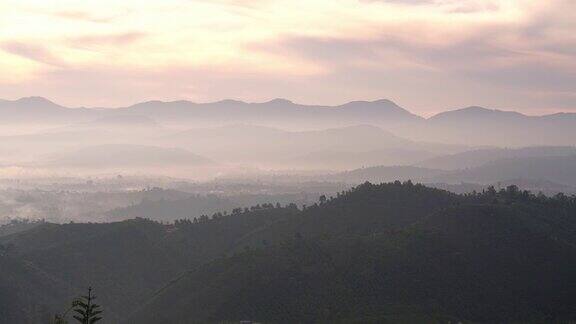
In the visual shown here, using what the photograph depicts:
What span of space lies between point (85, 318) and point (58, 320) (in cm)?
1973

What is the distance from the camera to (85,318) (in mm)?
117312

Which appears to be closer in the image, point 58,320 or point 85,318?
point 85,318

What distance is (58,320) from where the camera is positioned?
134250 millimetres
